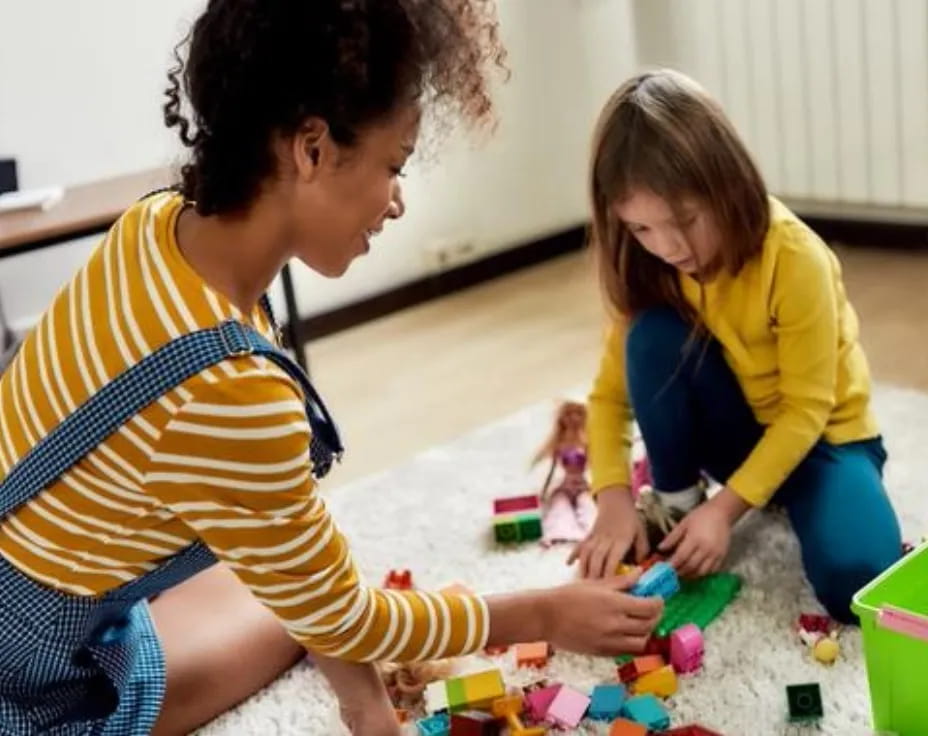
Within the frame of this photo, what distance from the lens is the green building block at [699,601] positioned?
136 cm

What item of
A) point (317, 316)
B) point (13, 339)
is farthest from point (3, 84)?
point (317, 316)

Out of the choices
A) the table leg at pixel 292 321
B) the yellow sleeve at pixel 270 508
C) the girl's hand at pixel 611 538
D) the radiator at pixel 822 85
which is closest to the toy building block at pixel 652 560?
the girl's hand at pixel 611 538

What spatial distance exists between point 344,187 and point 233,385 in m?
0.16

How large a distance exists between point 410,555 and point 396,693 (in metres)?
0.31

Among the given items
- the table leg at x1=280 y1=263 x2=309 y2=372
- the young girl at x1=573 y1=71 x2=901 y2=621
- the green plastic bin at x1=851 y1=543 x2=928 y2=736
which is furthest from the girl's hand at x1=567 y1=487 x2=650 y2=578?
the table leg at x1=280 y1=263 x2=309 y2=372

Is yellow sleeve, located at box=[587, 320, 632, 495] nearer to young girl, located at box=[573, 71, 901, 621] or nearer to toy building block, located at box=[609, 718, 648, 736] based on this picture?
young girl, located at box=[573, 71, 901, 621]

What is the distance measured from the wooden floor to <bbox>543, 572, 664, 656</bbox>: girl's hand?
859 mm

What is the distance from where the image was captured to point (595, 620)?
1.09 meters

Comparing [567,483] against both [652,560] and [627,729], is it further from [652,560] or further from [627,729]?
[627,729]

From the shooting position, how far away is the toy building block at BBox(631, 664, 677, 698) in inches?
49.4

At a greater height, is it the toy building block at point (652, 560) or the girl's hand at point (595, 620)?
the girl's hand at point (595, 620)

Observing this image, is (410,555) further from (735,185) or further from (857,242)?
(857,242)

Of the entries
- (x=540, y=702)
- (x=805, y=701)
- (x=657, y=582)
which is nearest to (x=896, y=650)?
(x=805, y=701)

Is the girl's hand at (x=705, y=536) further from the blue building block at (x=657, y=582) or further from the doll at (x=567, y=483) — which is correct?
the doll at (x=567, y=483)
